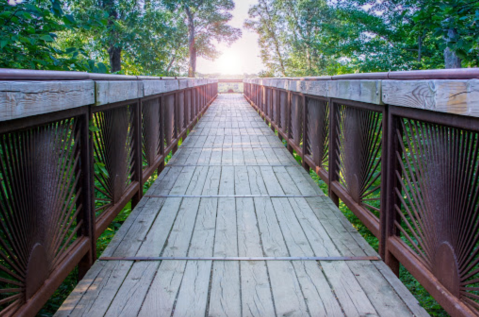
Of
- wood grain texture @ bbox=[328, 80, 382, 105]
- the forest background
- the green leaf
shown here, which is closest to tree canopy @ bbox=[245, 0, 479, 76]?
the forest background

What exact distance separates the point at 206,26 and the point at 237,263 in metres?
30.1

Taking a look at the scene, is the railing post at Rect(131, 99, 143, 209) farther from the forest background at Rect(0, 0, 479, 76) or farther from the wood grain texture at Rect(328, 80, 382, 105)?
the wood grain texture at Rect(328, 80, 382, 105)

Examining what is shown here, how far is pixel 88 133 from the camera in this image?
258cm

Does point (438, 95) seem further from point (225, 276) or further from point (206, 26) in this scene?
point (206, 26)

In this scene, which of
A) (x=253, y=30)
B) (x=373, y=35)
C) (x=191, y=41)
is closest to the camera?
(x=373, y=35)

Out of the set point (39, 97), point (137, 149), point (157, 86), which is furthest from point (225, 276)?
point (157, 86)

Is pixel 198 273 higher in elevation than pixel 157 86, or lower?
lower

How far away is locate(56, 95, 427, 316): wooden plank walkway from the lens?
216 centimetres

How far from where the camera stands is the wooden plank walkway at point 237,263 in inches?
85.0

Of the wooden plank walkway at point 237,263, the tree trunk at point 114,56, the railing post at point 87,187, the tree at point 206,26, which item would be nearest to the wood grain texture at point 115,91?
the railing post at point 87,187

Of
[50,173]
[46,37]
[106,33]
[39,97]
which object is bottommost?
[50,173]

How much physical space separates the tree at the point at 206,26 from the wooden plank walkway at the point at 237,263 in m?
25.1

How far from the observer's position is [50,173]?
213cm

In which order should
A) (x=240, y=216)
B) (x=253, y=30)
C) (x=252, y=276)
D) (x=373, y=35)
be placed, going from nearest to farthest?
(x=252, y=276)
(x=240, y=216)
(x=373, y=35)
(x=253, y=30)
